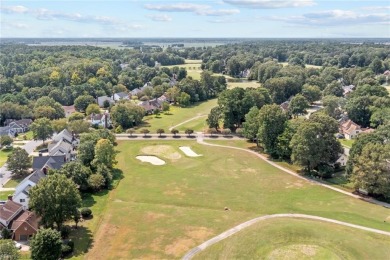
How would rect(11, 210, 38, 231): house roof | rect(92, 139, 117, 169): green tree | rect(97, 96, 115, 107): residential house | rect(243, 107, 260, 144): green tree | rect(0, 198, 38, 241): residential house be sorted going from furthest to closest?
rect(97, 96, 115, 107): residential house, rect(243, 107, 260, 144): green tree, rect(92, 139, 117, 169): green tree, rect(11, 210, 38, 231): house roof, rect(0, 198, 38, 241): residential house

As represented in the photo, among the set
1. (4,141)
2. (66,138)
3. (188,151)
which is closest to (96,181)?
(66,138)

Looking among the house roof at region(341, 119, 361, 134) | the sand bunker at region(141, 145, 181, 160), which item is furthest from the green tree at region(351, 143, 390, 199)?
the house roof at region(341, 119, 361, 134)

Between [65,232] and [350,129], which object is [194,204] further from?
[350,129]

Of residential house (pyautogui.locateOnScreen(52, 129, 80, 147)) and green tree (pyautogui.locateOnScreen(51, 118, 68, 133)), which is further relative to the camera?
green tree (pyautogui.locateOnScreen(51, 118, 68, 133))

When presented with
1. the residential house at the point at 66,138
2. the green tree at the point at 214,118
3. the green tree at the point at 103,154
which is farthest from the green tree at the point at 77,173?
the green tree at the point at 214,118

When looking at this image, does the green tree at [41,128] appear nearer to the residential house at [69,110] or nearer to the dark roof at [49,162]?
the dark roof at [49,162]

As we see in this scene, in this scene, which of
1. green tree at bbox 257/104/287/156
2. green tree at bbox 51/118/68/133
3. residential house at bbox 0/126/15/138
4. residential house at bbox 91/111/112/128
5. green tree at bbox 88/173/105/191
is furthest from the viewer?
residential house at bbox 91/111/112/128

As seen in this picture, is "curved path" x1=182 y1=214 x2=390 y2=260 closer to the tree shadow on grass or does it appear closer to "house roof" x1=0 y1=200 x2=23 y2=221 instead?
the tree shadow on grass
